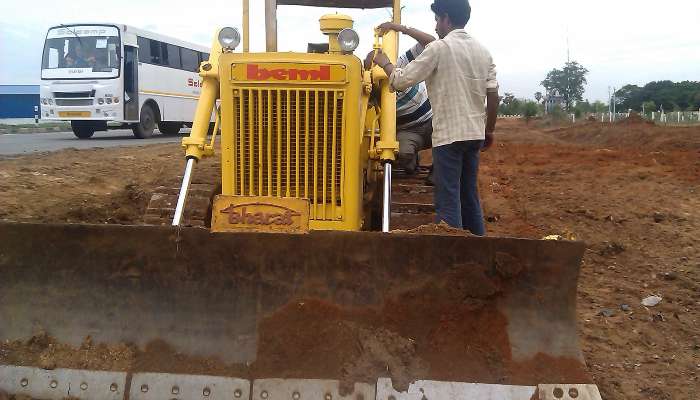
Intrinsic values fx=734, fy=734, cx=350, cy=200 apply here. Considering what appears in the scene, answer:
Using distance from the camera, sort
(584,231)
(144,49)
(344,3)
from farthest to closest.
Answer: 1. (144,49)
2. (584,231)
3. (344,3)

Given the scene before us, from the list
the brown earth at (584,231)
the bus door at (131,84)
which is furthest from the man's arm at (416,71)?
the bus door at (131,84)

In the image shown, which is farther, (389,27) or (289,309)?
(389,27)

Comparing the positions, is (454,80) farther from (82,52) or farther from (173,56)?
(173,56)

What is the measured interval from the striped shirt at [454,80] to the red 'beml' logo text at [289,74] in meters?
0.49

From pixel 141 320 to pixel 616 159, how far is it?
14004mm

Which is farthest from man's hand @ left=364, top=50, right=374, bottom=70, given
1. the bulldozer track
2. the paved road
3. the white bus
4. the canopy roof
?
the white bus

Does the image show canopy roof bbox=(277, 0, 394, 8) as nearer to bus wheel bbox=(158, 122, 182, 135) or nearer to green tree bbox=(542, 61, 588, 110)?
bus wheel bbox=(158, 122, 182, 135)

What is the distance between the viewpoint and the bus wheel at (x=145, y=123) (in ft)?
74.7

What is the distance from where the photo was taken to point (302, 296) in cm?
361

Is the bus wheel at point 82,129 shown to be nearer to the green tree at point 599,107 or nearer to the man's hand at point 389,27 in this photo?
the man's hand at point 389,27

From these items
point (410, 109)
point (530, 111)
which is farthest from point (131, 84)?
point (530, 111)

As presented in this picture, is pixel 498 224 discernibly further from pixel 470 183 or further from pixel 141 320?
pixel 141 320

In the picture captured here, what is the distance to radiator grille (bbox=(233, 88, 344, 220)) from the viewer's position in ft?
14.9

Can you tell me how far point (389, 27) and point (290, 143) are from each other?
1.19 metres
